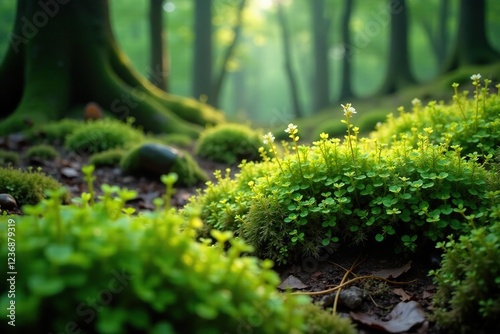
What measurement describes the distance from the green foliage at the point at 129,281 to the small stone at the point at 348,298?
0.97 meters

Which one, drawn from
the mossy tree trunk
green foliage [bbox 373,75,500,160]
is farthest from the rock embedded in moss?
green foliage [bbox 373,75,500,160]

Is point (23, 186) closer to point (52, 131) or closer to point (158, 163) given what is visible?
point (158, 163)

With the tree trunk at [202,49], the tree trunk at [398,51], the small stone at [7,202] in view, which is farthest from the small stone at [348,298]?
the tree trunk at [202,49]

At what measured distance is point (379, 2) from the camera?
2106 centimetres

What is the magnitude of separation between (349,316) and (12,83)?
320 inches

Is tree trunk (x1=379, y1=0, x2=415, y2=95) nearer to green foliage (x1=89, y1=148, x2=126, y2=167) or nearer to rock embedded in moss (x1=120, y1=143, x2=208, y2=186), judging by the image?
rock embedded in moss (x1=120, y1=143, x2=208, y2=186)

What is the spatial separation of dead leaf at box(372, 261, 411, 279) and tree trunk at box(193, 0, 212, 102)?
524 inches

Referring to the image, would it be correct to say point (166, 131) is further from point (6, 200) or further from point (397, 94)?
point (397, 94)

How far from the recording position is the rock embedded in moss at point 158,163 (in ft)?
18.4

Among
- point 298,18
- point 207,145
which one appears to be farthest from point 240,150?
point 298,18

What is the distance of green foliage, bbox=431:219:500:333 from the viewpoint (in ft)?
6.72

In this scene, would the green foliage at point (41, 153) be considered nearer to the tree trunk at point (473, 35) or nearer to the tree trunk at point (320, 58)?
the tree trunk at point (473, 35)

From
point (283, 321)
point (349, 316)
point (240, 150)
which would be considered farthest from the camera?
point (240, 150)

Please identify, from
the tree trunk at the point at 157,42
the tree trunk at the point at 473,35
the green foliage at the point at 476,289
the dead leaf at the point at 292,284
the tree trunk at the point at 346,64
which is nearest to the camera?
the green foliage at the point at 476,289
